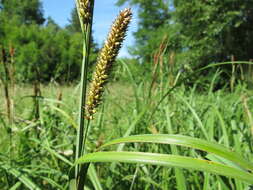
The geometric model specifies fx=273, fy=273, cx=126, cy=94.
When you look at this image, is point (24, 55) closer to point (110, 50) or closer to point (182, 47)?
point (182, 47)

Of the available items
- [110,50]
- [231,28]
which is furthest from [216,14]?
[110,50]

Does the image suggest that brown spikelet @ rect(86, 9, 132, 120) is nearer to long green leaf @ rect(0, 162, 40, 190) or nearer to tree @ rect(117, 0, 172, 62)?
long green leaf @ rect(0, 162, 40, 190)

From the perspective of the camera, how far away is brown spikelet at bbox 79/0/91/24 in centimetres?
57

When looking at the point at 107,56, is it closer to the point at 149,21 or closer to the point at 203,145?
the point at 203,145

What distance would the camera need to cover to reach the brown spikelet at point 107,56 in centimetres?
59

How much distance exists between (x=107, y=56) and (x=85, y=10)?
107mm

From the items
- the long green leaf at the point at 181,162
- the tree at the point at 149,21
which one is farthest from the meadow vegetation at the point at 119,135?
the tree at the point at 149,21

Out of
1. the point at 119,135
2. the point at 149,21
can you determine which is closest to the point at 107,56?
the point at 119,135

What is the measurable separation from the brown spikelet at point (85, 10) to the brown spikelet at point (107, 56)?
6cm

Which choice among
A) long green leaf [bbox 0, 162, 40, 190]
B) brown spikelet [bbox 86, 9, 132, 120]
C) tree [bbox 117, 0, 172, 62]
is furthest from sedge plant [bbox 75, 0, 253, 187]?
tree [bbox 117, 0, 172, 62]

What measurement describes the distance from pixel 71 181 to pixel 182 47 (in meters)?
12.6

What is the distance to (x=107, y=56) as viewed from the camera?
1.98 ft

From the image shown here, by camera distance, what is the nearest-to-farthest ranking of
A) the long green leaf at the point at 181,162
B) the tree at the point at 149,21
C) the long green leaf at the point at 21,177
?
the long green leaf at the point at 181,162 < the long green leaf at the point at 21,177 < the tree at the point at 149,21

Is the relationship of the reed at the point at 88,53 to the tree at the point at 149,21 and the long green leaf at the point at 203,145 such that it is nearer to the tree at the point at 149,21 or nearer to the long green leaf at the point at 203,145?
the long green leaf at the point at 203,145
